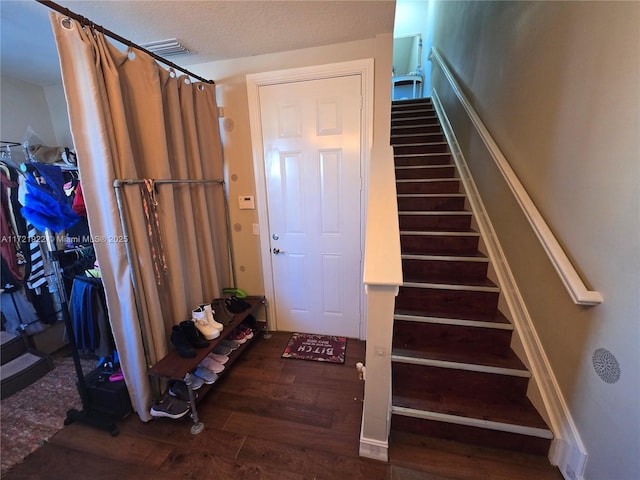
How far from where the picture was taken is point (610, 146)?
3.38ft

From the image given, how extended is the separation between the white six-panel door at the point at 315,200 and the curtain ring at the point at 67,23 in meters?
1.16

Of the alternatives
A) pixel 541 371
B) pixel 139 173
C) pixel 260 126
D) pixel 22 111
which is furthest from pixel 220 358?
pixel 22 111

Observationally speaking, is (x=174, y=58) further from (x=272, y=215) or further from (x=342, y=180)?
(x=342, y=180)

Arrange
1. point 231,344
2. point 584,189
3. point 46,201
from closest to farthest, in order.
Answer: point 584,189 < point 46,201 < point 231,344

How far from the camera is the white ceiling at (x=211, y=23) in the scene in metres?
1.44

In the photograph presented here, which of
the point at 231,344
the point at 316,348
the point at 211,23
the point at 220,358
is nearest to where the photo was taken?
the point at 211,23

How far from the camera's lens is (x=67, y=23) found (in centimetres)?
122

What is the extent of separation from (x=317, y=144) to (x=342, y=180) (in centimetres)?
36

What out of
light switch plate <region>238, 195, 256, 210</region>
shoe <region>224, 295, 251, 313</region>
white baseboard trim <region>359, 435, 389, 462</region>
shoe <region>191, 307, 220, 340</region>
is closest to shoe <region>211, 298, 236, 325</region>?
shoe <region>224, 295, 251, 313</region>

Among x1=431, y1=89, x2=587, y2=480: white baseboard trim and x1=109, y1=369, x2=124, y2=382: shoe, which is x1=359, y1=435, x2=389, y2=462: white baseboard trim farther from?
x1=109, y1=369, x2=124, y2=382: shoe

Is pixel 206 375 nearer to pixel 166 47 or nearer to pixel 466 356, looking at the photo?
pixel 466 356

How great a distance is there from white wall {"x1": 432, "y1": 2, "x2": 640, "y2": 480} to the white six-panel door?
1.08 meters

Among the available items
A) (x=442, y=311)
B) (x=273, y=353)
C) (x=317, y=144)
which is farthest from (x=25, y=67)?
(x=442, y=311)

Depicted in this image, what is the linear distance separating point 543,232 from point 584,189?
0.26 metres
